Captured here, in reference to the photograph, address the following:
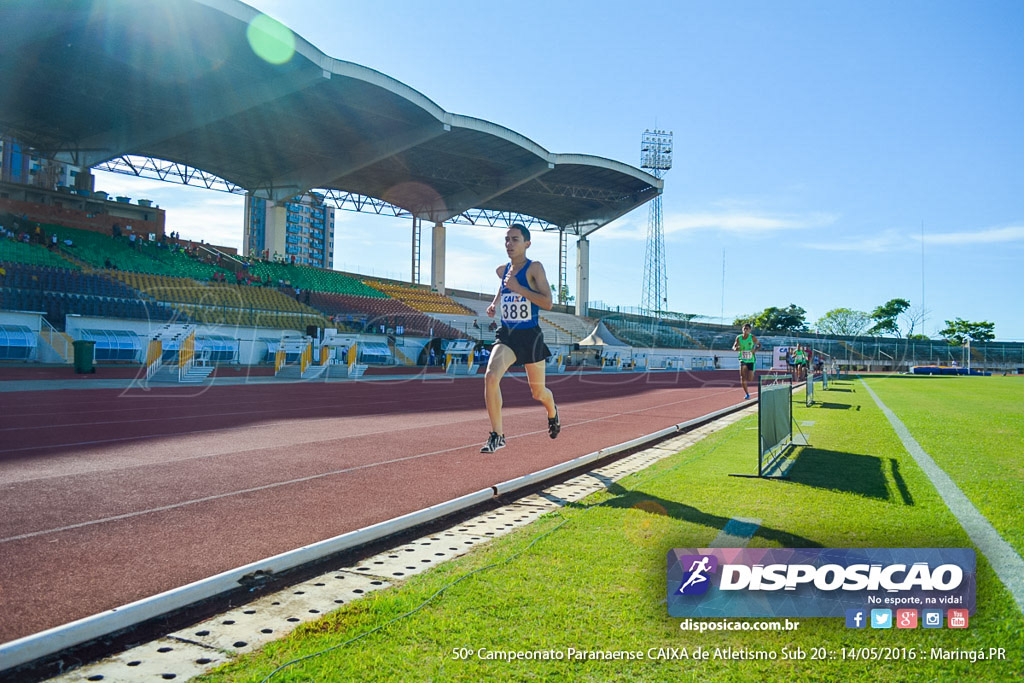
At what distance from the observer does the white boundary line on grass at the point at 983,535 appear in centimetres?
324

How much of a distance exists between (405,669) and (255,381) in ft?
69.6

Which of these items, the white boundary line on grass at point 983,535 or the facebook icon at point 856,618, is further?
the white boundary line on grass at point 983,535

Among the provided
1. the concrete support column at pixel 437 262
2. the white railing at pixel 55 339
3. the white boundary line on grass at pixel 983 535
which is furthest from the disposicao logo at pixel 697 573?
the concrete support column at pixel 437 262

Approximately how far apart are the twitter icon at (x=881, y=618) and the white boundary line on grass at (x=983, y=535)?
631mm

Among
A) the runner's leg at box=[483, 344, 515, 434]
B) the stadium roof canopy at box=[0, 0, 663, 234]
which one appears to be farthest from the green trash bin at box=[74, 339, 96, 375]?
the runner's leg at box=[483, 344, 515, 434]

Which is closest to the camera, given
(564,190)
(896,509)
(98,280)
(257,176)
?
(896,509)

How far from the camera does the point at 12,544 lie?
3.94 m

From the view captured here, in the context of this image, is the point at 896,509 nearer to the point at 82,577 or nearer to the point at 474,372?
the point at 82,577

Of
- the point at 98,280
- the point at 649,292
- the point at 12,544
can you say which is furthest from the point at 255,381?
the point at 649,292

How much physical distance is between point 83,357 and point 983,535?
76.8 ft

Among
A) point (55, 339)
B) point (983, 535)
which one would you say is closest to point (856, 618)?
point (983, 535)

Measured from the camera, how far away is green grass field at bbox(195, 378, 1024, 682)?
239 centimetres

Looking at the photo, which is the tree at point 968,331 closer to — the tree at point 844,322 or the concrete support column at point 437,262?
the tree at point 844,322

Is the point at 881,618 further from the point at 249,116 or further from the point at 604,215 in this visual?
the point at 604,215
